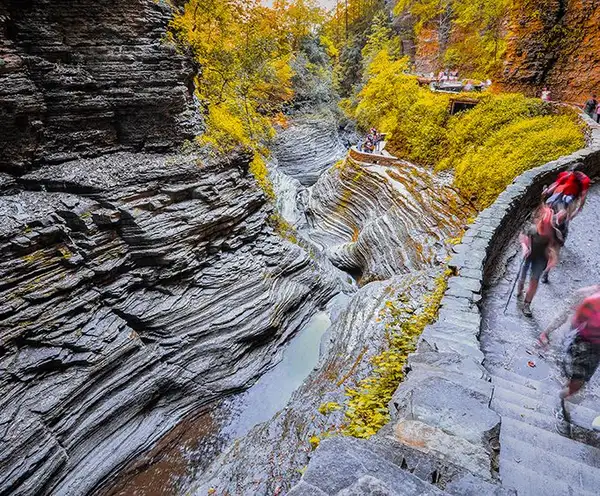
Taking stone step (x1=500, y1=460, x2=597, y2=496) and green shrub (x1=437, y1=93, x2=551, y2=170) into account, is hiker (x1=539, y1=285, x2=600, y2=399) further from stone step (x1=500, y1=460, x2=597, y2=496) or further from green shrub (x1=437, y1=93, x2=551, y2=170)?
green shrub (x1=437, y1=93, x2=551, y2=170)

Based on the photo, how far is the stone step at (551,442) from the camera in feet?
8.73

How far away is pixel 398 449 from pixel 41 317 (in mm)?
6880

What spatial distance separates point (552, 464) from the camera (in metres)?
2.56

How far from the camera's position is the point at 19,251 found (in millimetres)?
6121

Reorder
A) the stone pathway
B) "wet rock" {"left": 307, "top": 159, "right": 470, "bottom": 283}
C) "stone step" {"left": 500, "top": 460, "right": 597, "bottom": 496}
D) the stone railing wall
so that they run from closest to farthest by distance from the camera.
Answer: the stone railing wall → "stone step" {"left": 500, "top": 460, "right": 597, "bottom": 496} → the stone pathway → "wet rock" {"left": 307, "top": 159, "right": 470, "bottom": 283}

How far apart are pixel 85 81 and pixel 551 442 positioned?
9.96 m

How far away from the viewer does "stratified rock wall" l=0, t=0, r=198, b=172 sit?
675 cm

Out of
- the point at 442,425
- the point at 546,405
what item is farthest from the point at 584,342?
the point at 442,425

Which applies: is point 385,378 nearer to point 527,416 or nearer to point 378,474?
point 527,416

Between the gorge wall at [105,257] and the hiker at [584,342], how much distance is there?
7.20m

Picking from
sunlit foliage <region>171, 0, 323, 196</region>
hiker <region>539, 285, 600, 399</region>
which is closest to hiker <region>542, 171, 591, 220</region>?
hiker <region>539, 285, 600, 399</region>

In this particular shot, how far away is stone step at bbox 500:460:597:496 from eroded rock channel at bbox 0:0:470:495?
288cm

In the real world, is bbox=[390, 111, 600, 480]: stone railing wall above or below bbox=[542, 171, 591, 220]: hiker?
below

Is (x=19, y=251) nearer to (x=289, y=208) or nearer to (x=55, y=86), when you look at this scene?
(x=55, y=86)
